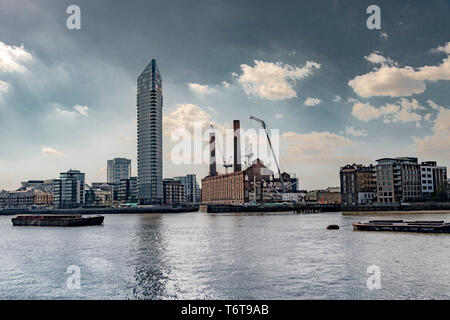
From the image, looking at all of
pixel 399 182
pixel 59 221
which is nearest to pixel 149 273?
pixel 59 221

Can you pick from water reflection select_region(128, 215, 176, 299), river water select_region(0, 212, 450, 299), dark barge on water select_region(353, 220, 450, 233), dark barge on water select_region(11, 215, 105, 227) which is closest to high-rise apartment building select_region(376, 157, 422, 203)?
dark barge on water select_region(353, 220, 450, 233)

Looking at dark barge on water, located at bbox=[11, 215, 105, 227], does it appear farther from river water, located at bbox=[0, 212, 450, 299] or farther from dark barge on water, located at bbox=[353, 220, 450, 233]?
dark barge on water, located at bbox=[353, 220, 450, 233]

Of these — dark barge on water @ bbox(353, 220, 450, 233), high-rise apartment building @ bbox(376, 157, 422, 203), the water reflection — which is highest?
high-rise apartment building @ bbox(376, 157, 422, 203)

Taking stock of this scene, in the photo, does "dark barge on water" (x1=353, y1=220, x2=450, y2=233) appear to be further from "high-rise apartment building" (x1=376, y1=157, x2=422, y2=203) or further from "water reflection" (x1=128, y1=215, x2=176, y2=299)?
"high-rise apartment building" (x1=376, y1=157, x2=422, y2=203)

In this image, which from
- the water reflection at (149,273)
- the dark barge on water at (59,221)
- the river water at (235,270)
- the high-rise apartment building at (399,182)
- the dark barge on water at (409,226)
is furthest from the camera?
the high-rise apartment building at (399,182)

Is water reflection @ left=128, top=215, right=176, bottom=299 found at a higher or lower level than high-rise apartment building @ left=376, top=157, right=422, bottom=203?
lower

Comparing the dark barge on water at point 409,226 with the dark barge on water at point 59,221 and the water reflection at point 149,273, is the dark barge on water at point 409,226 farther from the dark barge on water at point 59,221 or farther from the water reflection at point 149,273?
the dark barge on water at point 59,221

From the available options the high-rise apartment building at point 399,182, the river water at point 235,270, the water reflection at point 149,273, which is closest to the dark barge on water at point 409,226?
the river water at point 235,270

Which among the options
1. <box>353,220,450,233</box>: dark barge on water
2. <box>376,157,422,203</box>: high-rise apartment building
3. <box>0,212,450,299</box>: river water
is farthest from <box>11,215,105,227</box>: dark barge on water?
<box>376,157,422,203</box>: high-rise apartment building

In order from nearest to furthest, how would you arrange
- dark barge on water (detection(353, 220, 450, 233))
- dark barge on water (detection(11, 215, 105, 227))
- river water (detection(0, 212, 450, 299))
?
river water (detection(0, 212, 450, 299)) < dark barge on water (detection(353, 220, 450, 233)) < dark barge on water (detection(11, 215, 105, 227))

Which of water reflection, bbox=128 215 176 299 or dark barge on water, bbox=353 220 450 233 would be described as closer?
water reflection, bbox=128 215 176 299

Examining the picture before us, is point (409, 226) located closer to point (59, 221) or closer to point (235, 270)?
point (235, 270)

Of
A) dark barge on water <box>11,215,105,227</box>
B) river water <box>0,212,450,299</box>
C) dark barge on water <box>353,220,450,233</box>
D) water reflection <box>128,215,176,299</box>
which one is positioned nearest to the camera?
river water <box>0,212,450,299</box>
